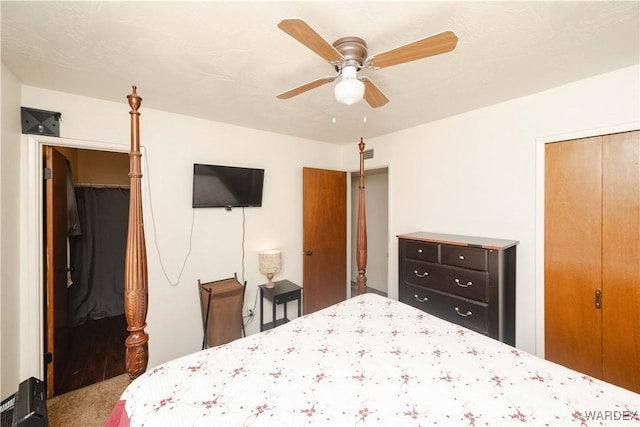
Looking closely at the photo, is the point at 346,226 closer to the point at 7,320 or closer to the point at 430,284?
the point at 430,284

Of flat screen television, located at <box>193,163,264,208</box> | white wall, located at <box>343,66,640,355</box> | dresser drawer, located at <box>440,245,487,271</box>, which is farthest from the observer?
flat screen television, located at <box>193,163,264,208</box>

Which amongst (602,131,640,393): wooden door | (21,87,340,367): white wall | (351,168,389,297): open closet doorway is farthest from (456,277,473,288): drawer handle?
(351,168,389,297): open closet doorway

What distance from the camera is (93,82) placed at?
74.1 inches

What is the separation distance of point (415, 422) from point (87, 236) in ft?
14.4

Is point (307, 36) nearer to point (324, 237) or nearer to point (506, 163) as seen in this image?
point (506, 163)

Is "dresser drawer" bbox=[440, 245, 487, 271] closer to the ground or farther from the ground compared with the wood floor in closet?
farther from the ground

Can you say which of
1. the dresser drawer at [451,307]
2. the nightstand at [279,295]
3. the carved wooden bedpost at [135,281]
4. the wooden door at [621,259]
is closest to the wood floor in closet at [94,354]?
the nightstand at [279,295]

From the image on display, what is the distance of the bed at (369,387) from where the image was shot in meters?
0.91

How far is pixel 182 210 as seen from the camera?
2.61 m

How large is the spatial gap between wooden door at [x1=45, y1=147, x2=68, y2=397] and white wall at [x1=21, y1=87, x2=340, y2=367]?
9.7 inches

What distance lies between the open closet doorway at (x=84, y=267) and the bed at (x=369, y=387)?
74.7 inches

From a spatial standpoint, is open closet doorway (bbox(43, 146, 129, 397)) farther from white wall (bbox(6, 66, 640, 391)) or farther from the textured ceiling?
the textured ceiling

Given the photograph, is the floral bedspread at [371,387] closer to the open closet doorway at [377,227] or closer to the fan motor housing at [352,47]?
the fan motor housing at [352,47]

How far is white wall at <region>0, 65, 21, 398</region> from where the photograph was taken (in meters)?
1.65
